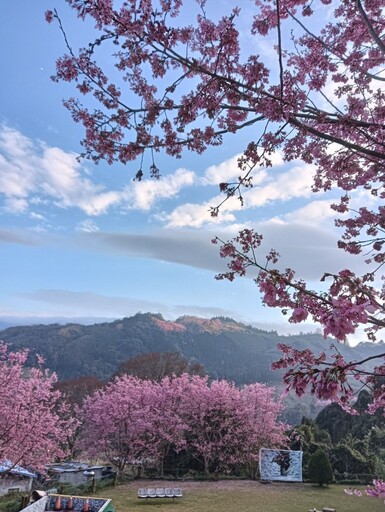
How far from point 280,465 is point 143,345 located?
284 feet

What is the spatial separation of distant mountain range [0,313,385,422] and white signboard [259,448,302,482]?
194ft

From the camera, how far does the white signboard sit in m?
19.4

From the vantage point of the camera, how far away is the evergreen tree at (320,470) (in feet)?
61.7

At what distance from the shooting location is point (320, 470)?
61.9 ft

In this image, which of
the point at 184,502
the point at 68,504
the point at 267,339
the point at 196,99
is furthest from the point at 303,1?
the point at 267,339

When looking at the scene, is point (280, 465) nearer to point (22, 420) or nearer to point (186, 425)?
point (186, 425)

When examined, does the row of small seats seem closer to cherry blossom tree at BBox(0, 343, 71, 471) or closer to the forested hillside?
cherry blossom tree at BBox(0, 343, 71, 471)

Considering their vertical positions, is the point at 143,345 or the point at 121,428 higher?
the point at 143,345

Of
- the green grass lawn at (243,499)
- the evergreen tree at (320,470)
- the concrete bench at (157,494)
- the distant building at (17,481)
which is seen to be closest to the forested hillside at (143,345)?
the distant building at (17,481)

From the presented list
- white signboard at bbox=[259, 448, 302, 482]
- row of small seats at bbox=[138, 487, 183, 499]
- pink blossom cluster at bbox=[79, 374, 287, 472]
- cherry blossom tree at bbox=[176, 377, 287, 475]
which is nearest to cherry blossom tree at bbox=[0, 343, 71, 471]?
row of small seats at bbox=[138, 487, 183, 499]

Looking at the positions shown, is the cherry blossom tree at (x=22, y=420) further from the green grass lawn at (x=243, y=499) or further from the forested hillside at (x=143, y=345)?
the forested hillside at (x=143, y=345)

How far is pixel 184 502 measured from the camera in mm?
14898

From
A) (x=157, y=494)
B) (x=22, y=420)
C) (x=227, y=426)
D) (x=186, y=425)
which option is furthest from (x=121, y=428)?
(x=22, y=420)

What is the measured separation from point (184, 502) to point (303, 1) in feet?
53.8
